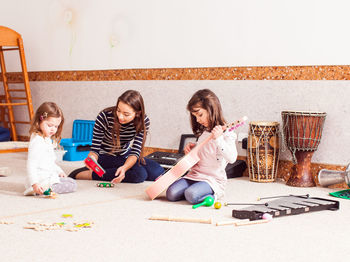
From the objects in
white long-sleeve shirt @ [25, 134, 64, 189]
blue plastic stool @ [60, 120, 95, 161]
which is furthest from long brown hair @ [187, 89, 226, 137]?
blue plastic stool @ [60, 120, 95, 161]

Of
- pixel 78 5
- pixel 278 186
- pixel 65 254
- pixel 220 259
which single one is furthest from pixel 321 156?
pixel 78 5

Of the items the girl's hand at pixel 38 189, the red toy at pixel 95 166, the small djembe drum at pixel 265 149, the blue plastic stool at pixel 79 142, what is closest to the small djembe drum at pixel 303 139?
the small djembe drum at pixel 265 149

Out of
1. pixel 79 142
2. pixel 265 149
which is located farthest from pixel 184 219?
pixel 79 142

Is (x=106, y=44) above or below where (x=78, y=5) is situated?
below

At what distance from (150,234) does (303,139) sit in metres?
1.73

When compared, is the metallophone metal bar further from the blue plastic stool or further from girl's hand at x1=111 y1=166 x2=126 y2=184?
the blue plastic stool

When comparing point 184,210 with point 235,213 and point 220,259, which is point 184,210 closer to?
point 235,213

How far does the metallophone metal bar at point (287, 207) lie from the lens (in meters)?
2.40

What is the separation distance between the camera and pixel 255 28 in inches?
149

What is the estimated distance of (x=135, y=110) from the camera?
3.15 m

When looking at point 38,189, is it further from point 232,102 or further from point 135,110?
point 232,102

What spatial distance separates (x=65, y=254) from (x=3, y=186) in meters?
1.60

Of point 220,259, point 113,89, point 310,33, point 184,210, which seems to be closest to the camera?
point 220,259

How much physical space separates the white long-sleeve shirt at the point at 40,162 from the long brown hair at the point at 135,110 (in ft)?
1.72
